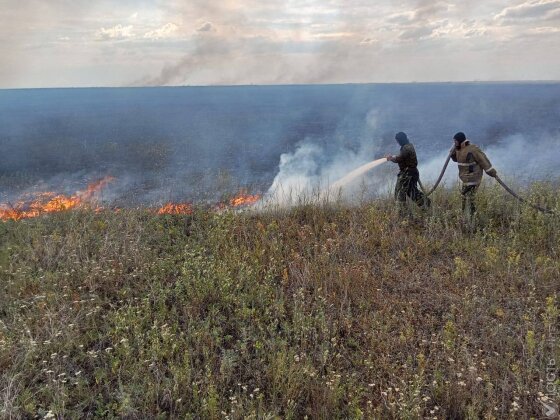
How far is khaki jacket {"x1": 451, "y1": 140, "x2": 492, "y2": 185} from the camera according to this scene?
9.22m

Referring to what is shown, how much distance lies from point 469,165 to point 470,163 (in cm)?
5

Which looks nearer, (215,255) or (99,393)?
(99,393)

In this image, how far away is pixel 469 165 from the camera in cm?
940

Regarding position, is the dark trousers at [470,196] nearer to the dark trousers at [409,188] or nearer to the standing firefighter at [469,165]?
the standing firefighter at [469,165]

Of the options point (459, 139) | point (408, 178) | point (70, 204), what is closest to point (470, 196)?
point (459, 139)

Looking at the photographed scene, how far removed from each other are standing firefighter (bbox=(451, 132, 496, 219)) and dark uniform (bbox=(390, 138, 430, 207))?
910 millimetres

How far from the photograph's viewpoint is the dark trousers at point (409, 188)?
10.0m

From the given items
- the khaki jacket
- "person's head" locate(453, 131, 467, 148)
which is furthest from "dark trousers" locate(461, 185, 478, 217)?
"person's head" locate(453, 131, 467, 148)

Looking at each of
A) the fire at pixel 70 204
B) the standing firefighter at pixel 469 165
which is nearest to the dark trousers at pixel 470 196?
the standing firefighter at pixel 469 165

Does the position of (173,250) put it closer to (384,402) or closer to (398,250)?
(398,250)

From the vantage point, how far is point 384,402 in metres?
4.52

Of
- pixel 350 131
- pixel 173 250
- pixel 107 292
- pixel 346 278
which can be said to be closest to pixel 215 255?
pixel 173 250

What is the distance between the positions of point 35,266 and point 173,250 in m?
2.39

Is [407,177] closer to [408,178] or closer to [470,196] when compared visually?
[408,178]
